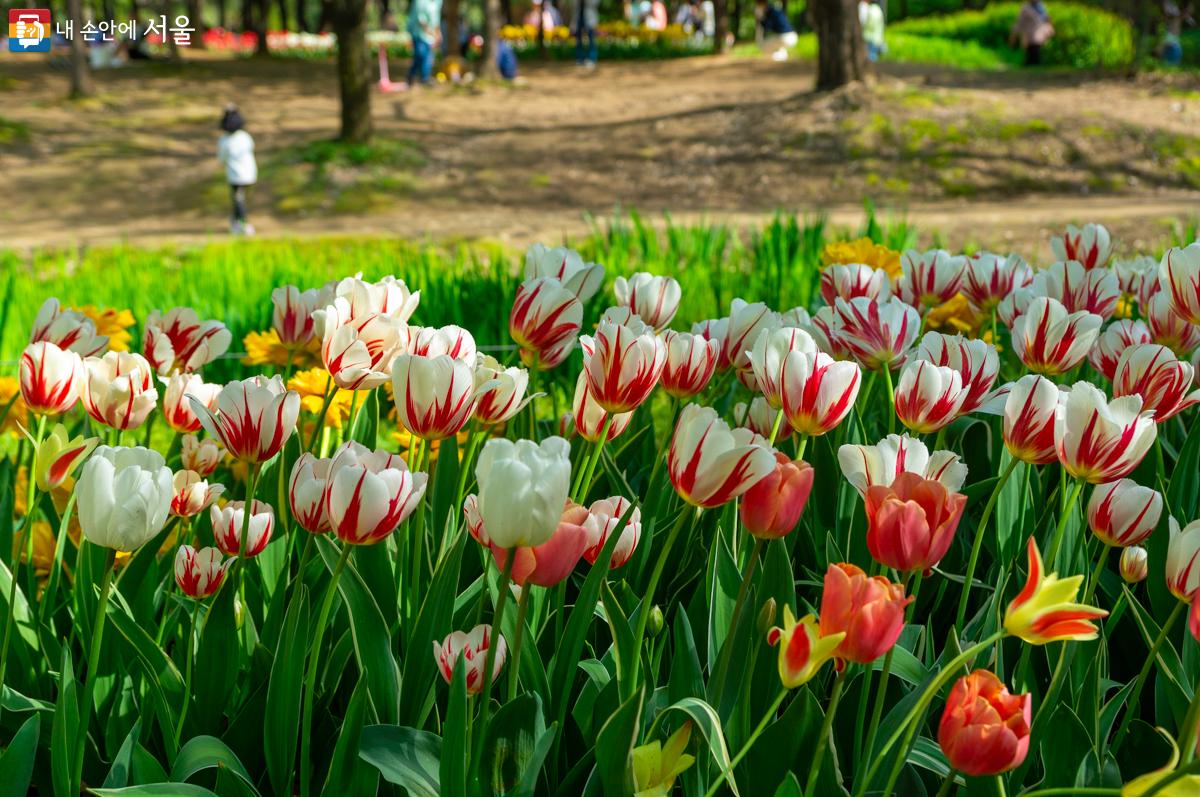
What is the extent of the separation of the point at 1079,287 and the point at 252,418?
1.30 metres

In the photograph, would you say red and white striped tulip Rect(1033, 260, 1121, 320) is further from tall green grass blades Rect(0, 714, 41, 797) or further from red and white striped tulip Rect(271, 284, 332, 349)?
tall green grass blades Rect(0, 714, 41, 797)

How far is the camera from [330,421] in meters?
1.89

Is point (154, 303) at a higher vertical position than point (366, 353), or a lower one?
lower

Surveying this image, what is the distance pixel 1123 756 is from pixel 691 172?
10.8 m

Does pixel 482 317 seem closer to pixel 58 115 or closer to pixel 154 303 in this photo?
pixel 154 303

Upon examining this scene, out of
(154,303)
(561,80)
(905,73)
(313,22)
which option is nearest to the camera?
(154,303)

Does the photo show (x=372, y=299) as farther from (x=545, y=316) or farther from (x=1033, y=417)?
(x=1033, y=417)

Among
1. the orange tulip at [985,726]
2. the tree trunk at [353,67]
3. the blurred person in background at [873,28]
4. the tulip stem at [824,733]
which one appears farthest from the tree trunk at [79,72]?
the orange tulip at [985,726]

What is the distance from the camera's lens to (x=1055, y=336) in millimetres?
1507

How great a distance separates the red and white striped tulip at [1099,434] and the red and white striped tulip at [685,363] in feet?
1.36

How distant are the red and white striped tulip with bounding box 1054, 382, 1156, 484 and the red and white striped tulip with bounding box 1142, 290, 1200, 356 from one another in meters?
0.67

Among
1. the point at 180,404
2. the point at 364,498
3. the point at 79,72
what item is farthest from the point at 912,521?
the point at 79,72

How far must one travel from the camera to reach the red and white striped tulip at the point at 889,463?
1135 millimetres

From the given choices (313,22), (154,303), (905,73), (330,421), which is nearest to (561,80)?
(905,73)
